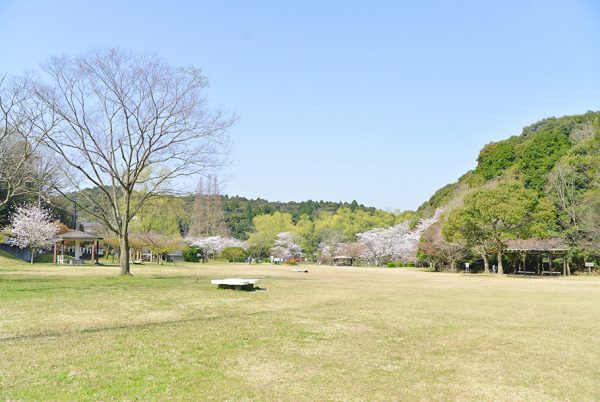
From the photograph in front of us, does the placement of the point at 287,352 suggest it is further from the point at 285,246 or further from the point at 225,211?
the point at 225,211

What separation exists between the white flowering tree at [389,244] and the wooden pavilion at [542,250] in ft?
56.7

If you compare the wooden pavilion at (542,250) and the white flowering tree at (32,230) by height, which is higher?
the white flowering tree at (32,230)

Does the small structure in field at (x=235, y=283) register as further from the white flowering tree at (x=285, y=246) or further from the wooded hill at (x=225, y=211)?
the white flowering tree at (x=285, y=246)

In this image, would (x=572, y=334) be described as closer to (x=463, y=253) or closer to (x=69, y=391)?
A: (x=69, y=391)

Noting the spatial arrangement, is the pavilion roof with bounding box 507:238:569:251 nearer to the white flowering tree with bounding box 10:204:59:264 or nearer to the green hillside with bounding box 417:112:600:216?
the green hillside with bounding box 417:112:600:216

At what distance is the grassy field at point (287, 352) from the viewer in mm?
4270

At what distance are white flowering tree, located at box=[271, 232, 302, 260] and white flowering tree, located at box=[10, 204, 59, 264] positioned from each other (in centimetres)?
3228

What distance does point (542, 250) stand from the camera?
108 feet

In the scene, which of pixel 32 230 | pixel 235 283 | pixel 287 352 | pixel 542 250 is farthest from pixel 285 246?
pixel 287 352

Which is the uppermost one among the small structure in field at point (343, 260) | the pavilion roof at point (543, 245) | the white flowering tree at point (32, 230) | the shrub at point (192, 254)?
the white flowering tree at point (32, 230)

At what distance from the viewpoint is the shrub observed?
5341 cm

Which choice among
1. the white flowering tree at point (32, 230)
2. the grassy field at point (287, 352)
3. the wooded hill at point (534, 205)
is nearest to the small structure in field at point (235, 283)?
the grassy field at point (287, 352)

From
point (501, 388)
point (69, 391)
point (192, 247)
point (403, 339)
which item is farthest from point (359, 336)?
point (192, 247)

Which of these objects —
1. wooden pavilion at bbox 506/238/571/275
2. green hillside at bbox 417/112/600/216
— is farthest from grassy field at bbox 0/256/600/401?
green hillside at bbox 417/112/600/216
